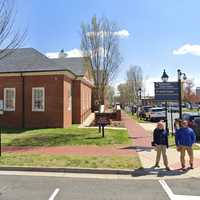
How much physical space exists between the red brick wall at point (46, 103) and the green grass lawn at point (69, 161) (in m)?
12.1

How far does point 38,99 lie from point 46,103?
81cm

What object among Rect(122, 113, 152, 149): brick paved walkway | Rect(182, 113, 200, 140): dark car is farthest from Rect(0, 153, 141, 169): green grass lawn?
Rect(182, 113, 200, 140): dark car

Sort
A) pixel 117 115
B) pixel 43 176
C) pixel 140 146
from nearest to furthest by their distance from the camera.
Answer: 1. pixel 43 176
2. pixel 140 146
3. pixel 117 115

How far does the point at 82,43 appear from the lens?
95.6ft

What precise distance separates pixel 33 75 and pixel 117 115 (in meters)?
13.8

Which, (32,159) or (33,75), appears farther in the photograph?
(33,75)

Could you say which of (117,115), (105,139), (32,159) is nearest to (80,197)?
(32,159)

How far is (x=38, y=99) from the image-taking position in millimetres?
26391

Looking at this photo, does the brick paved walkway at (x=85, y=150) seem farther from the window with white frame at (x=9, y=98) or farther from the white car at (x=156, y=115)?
the white car at (x=156, y=115)

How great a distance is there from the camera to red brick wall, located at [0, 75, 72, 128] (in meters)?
25.7

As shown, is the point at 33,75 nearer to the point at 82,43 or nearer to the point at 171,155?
the point at 82,43

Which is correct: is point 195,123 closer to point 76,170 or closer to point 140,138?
point 140,138

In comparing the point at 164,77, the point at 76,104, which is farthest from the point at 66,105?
the point at 164,77


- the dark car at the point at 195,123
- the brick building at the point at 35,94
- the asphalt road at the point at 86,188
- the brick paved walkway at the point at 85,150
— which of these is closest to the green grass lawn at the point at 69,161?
the brick paved walkway at the point at 85,150
